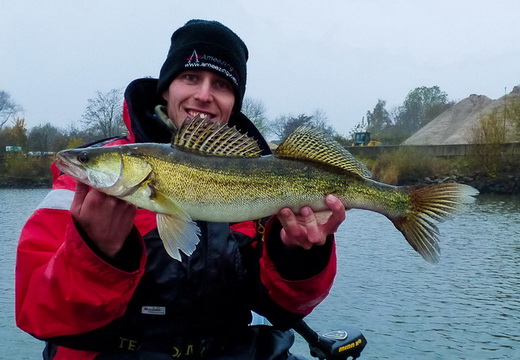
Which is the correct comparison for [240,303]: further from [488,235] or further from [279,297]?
[488,235]

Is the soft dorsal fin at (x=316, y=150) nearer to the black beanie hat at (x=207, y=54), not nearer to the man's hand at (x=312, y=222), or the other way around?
the man's hand at (x=312, y=222)

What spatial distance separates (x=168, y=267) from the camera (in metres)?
3.20

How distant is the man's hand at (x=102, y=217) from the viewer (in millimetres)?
2633

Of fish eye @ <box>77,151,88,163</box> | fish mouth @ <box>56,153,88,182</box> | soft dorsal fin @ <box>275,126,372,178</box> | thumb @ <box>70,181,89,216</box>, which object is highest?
soft dorsal fin @ <box>275,126,372,178</box>

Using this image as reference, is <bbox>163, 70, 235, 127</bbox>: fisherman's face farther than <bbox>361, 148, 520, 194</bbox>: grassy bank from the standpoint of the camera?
No

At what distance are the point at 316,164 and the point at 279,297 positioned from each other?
88 cm

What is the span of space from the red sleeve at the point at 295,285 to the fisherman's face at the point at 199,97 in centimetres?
99

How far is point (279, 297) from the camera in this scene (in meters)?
3.36

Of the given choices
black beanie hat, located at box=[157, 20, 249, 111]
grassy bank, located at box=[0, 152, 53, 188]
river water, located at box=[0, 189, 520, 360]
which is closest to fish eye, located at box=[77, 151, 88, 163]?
black beanie hat, located at box=[157, 20, 249, 111]

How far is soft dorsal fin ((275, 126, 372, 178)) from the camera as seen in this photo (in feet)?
10.3

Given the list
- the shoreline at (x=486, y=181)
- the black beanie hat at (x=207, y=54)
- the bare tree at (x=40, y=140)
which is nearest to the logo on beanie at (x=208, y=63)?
the black beanie hat at (x=207, y=54)

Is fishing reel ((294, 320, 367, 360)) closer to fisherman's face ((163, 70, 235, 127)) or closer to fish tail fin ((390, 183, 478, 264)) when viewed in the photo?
fish tail fin ((390, 183, 478, 264))

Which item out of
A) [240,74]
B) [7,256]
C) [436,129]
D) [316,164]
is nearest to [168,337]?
[316,164]

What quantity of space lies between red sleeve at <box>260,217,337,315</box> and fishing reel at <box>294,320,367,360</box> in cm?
125
